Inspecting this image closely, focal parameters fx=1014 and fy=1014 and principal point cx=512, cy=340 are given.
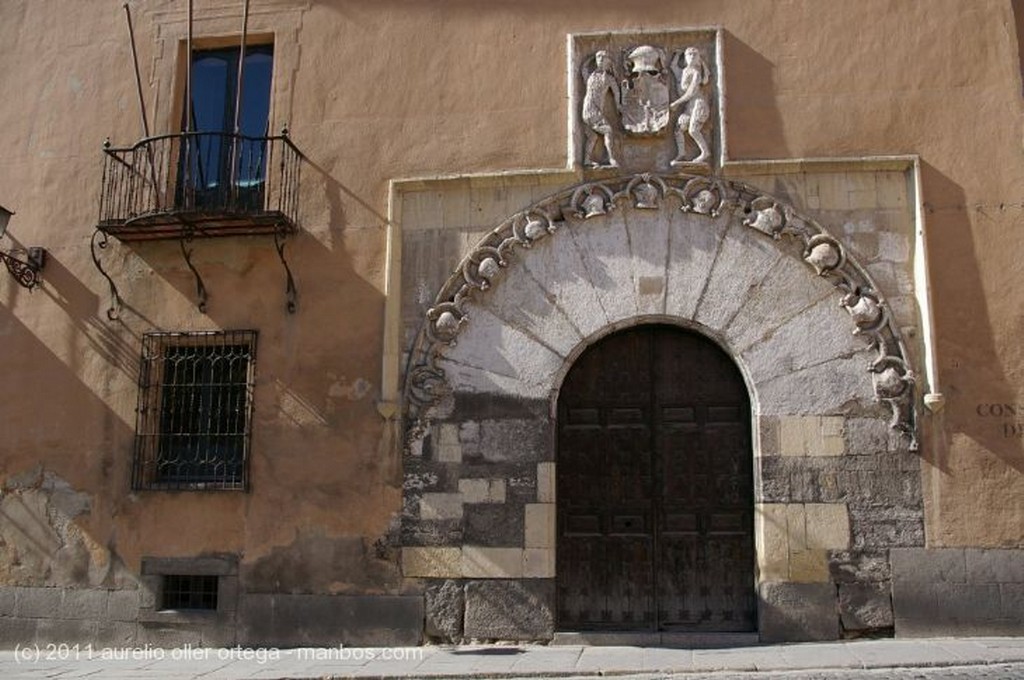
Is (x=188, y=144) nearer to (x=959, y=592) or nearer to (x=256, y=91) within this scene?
(x=256, y=91)

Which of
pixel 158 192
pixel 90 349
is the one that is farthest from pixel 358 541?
pixel 158 192

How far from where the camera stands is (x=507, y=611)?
24.4ft

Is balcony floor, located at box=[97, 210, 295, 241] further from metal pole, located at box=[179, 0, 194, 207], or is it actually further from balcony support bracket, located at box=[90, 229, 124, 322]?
metal pole, located at box=[179, 0, 194, 207]

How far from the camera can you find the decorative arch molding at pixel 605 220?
7.51m

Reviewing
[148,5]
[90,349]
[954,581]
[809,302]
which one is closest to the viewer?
[954,581]

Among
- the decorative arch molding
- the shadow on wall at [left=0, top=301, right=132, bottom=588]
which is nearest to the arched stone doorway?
the decorative arch molding

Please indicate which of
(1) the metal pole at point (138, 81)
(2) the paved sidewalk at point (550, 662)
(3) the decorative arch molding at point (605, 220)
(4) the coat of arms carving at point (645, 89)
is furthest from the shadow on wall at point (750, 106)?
(1) the metal pole at point (138, 81)

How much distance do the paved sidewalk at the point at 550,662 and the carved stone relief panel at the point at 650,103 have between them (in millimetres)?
3610

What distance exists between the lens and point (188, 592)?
26.4 feet

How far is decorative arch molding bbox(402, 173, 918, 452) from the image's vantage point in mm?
7512

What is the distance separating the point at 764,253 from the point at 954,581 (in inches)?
106

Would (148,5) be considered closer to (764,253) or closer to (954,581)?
(764,253)

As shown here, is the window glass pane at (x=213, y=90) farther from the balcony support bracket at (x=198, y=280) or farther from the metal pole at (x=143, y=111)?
the balcony support bracket at (x=198, y=280)

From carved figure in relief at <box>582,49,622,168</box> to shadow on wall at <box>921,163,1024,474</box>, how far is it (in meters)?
2.37
